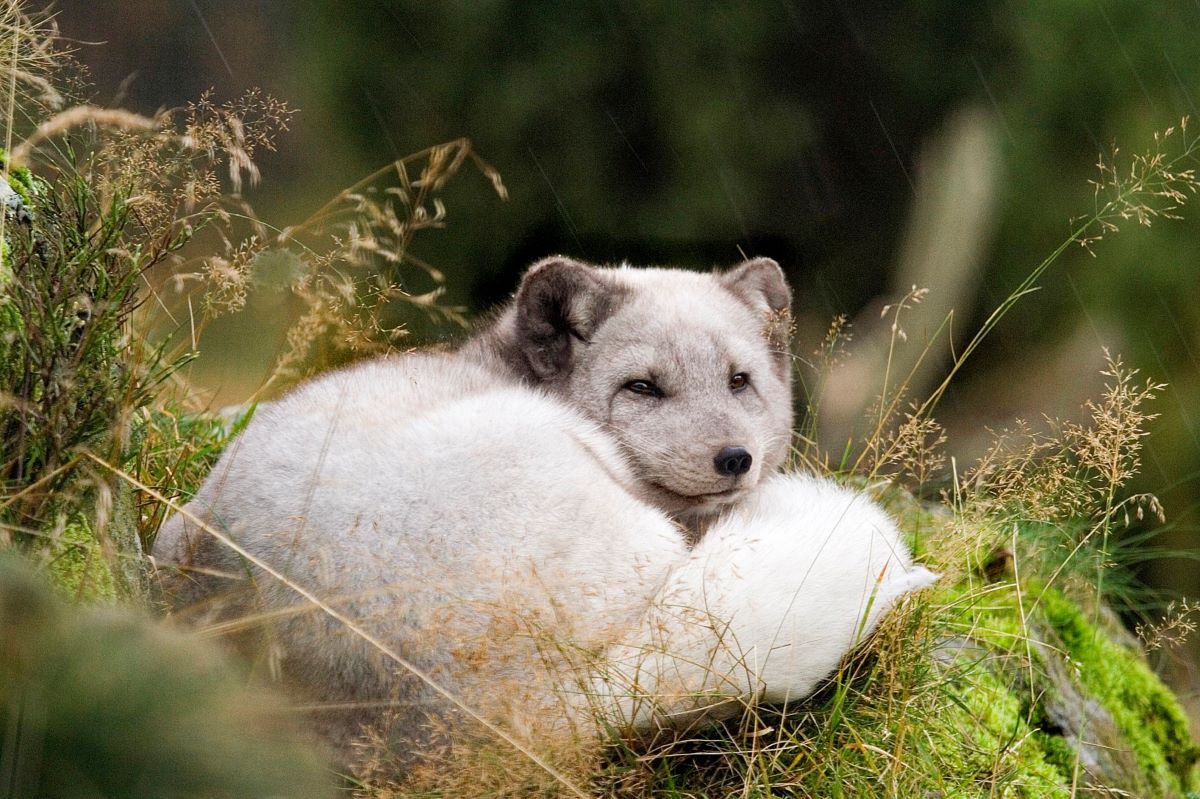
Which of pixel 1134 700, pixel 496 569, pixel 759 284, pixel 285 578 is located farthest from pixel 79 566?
pixel 1134 700

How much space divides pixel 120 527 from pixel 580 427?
1246 mm

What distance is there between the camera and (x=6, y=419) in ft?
8.34

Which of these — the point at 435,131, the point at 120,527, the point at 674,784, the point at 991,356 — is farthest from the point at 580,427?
the point at 991,356

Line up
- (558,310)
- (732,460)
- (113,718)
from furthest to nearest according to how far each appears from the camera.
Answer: (558,310), (732,460), (113,718)

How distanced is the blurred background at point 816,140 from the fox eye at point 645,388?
2.32 meters

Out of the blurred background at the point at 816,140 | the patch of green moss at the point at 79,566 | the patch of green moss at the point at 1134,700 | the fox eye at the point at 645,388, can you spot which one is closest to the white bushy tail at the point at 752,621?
the fox eye at the point at 645,388

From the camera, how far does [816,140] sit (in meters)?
5.94

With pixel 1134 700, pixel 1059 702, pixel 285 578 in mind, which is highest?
pixel 285 578

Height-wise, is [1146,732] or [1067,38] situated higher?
[1067,38]

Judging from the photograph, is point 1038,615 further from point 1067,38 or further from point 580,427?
point 1067,38

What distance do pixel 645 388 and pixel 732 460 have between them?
0.39 metres

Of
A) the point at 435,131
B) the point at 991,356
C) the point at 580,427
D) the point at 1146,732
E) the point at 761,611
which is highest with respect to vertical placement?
the point at 435,131

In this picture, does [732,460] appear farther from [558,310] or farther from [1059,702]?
[1059,702]

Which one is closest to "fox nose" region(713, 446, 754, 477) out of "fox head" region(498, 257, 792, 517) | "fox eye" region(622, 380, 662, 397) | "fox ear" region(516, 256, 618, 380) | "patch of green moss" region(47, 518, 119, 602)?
"fox head" region(498, 257, 792, 517)
